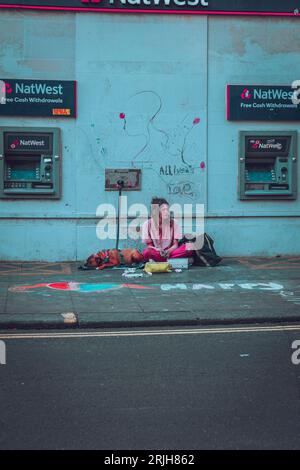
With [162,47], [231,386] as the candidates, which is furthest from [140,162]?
[231,386]

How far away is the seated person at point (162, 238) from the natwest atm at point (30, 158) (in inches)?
74.1

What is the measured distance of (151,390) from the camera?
19.0 feet

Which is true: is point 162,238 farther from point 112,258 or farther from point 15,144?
point 15,144

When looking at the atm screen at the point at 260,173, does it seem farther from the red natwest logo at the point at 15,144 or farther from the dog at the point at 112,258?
the red natwest logo at the point at 15,144

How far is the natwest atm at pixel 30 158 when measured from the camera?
42.6 feet

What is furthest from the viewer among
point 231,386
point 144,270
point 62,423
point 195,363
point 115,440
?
point 144,270

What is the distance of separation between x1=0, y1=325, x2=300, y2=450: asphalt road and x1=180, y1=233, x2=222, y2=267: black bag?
448 centimetres

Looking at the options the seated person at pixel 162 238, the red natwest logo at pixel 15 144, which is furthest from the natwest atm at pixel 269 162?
the red natwest logo at pixel 15 144

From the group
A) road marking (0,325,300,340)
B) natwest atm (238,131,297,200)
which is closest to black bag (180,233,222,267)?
natwest atm (238,131,297,200)

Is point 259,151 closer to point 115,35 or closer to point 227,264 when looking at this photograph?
point 227,264

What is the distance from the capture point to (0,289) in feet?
34.0

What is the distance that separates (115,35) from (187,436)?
32.2 ft

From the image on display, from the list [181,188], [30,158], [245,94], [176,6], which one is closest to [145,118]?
[181,188]

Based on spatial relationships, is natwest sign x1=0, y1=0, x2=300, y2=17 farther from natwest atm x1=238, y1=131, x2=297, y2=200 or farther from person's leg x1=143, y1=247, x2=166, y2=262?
person's leg x1=143, y1=247, x2=166, y2=262
